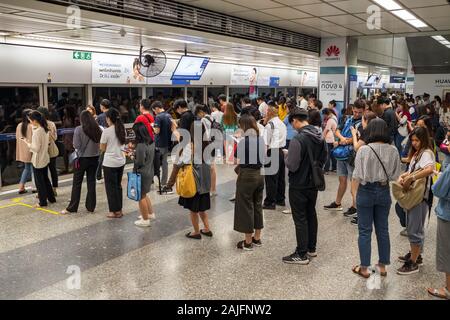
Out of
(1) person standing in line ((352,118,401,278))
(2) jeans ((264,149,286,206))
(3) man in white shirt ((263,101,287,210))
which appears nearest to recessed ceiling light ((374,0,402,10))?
(3) man in white shirt ((263,101,287,210))

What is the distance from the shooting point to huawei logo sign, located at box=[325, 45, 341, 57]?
33.6 feet

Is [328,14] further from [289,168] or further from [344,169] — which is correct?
[289,168]

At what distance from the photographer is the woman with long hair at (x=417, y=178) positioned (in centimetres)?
365

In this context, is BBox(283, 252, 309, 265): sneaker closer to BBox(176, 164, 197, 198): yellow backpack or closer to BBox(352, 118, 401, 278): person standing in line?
BBox(352, 118, 401, 278): person standing in line

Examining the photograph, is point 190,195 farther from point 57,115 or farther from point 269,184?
point 57,115

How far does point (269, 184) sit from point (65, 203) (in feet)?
10.1

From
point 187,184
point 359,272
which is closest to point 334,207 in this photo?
point 359,272

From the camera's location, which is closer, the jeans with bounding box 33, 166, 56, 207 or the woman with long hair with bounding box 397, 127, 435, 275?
the woman with long hair with bounding box 397, 127, 435, 275

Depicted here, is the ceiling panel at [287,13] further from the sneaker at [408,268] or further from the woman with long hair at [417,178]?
the sneaker at [408,268]

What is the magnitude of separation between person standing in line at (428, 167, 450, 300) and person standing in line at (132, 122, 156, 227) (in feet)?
10.5

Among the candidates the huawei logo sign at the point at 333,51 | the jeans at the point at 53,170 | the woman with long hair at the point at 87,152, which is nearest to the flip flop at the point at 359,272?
the woman with long hair at the point at 87,152

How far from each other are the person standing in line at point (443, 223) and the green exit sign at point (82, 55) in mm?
7321

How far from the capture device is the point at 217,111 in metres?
8.23
